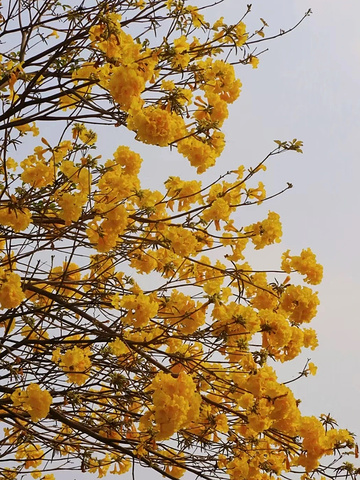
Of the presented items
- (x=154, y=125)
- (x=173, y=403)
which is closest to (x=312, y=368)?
(x=173, y=403)

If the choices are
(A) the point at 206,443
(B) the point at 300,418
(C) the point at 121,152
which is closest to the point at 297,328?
(B) the point at 300,418

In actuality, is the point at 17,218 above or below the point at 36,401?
above

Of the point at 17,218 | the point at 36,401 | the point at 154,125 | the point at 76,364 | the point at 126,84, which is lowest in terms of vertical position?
the point at 36,401

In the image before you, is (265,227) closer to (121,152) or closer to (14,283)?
(121,152)

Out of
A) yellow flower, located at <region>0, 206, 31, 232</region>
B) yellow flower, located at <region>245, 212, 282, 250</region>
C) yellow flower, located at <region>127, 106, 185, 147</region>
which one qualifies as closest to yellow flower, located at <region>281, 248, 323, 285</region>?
yellow flower, located at <region>245, 212, 282, 250</region>

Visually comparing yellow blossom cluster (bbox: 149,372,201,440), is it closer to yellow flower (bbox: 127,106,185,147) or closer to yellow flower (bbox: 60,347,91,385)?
yellow flower (bbox: 60,347,91,385)

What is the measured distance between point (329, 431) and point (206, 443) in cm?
77

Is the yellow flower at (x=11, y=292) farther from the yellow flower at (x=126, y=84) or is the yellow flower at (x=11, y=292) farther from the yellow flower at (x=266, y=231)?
the yellow flower at (x=266, y=231)

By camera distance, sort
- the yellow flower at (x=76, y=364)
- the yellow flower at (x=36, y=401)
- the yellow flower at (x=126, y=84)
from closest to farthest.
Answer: the yellow flower at (x=126, y=84) < the yellow flower at (x=36, y=401) < the yellow flower at (x=76, y=364)

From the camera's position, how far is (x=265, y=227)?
362 cm

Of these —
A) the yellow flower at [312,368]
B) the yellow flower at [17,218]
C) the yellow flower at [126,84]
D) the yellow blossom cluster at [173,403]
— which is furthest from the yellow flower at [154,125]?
the yellow flower at [312,368]

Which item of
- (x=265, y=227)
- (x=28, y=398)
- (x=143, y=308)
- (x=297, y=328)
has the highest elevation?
(x=265, y=227)

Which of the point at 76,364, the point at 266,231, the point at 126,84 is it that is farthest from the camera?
the point at 266,231

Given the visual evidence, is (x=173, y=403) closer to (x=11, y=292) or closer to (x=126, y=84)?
(x=11, y=292)
